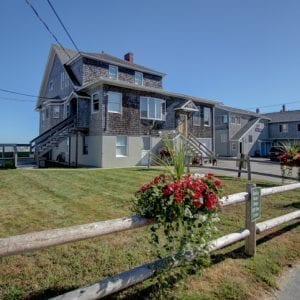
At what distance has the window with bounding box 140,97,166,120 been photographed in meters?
23.7

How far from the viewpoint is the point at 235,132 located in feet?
139

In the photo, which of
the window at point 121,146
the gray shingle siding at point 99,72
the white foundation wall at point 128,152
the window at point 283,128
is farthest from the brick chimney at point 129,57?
the window at point 283,128

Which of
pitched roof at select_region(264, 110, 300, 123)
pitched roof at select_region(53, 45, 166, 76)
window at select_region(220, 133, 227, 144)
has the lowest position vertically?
window at select_region(220, 133, 227, 144)

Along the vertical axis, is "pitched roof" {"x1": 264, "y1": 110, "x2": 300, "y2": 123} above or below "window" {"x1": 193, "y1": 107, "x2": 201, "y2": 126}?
above

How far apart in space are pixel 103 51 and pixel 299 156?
2452cm

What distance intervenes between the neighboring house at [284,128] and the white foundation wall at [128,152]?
29.5m

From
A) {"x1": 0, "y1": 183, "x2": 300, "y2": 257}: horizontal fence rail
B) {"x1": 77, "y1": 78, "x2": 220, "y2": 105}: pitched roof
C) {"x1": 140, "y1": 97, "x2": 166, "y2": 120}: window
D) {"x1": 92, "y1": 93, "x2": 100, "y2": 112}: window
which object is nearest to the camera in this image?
{"x1": 0, "y1": 183, "x2": 300, "y2": 257}: horizontal fence rail

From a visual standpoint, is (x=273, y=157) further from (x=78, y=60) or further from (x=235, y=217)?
(x=235, y=217)

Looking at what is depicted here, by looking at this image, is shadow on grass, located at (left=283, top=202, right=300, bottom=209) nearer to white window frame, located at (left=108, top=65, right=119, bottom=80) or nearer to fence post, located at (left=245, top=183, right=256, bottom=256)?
fence post, located at (left=245, top=183, right=256, bottom=256)

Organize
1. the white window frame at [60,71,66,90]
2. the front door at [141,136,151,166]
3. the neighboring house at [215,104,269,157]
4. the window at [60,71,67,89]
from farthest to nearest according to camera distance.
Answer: the neighboring house at [215,104,269,157], the white window frame at [60,71,66,90], the window at [60,71,67,89], the front door at [141,136,151,166]

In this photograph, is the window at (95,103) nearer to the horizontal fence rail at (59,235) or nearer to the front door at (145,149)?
the front door at (145,149)

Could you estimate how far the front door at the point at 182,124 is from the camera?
88.3 feet

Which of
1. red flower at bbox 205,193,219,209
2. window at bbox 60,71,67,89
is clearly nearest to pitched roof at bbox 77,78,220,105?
window at bbox 60,71,67,89

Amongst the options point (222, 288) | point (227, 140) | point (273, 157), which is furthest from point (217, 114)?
point (222, 288)
